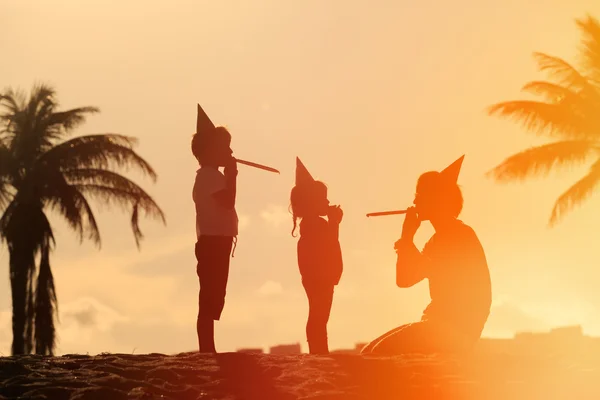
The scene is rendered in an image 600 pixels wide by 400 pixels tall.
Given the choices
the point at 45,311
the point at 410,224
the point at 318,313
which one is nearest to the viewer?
the point at 410,224

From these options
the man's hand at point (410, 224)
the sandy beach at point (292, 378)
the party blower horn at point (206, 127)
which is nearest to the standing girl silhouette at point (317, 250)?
the party blower horn at point (206, 127)

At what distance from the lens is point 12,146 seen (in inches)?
920

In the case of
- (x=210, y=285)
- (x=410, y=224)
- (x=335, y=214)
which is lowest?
(x=210, y=285)

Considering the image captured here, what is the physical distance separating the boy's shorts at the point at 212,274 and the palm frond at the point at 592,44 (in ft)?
52.6

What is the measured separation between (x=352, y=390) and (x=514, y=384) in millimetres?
1221

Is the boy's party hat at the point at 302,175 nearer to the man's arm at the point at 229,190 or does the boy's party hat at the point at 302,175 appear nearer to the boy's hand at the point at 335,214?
the boy's hand at the point at 335,214

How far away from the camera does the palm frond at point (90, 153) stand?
73.8 feet

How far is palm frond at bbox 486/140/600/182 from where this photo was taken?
2177cm

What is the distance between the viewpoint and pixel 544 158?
71.7 feet

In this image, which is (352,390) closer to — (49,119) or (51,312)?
(51,312)

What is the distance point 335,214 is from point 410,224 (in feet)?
6.47

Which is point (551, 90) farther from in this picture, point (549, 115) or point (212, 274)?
point (212, 274)

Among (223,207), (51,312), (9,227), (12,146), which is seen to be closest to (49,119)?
(12,146)

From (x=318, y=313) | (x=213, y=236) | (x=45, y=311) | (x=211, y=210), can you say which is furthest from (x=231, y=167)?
(x=45, y=311)
